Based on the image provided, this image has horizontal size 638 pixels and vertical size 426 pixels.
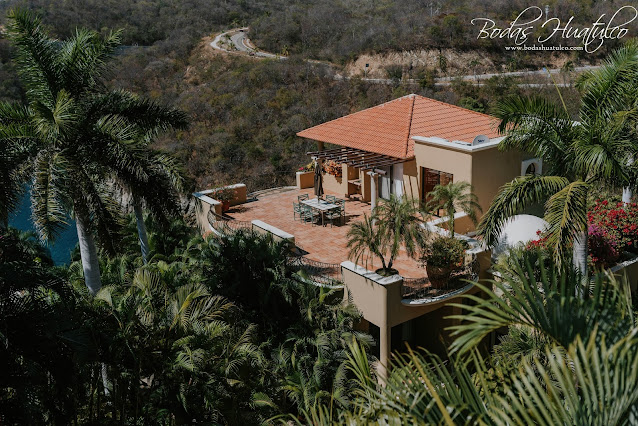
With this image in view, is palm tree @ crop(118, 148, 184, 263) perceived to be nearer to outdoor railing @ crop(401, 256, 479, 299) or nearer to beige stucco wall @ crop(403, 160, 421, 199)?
outdoor railing @ crop(401, 256, 479, 299)

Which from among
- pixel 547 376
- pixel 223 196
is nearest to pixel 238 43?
pixel 223 196

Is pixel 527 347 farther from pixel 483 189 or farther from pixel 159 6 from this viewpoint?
pixel 159 6

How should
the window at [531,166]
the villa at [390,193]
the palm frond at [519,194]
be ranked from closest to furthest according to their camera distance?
the palm frond at [519,194]
the villa at [390,193]
the window at [531,166]

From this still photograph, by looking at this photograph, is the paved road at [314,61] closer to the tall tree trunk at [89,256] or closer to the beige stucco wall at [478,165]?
the beige stucco wall at [478,165]

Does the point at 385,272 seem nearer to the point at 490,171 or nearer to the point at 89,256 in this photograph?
the point at 490,171

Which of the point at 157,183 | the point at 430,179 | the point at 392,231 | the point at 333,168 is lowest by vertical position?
the point at 333,168

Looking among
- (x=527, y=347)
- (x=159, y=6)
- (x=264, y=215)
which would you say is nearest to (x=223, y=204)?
(x=264, y=215)

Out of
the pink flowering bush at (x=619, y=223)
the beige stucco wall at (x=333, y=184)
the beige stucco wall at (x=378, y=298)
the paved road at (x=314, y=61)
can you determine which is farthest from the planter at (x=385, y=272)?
the paved road at (x=314, y=61)
